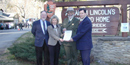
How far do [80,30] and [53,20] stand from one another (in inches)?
38.1

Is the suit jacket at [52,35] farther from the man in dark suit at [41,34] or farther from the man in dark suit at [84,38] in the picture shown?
the man in dark suit at [84,38]

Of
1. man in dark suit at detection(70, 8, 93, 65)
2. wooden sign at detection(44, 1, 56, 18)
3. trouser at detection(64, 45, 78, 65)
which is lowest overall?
trouser at detection(64, 45, 78, 65)

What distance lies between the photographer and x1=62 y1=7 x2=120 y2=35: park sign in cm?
716

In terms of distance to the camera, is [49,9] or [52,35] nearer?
[52,35]

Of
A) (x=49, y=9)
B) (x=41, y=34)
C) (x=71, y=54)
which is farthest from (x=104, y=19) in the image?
(x=41, y=34)

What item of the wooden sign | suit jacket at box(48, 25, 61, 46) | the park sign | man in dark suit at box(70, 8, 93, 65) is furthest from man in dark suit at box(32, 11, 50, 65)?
the park sign

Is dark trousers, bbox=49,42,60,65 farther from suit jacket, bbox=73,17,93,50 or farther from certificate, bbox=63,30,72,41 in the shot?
suit jacket, bbox=73,17,93,50

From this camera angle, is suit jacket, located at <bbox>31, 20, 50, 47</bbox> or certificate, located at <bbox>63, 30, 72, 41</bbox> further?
suit jacket, located at <bbox>31, 20, 50, 47</bbox>

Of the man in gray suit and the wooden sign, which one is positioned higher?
the wooden sign

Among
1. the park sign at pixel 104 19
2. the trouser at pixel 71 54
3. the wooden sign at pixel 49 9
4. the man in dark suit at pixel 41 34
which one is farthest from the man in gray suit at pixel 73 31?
the park sign at pixel 104 19

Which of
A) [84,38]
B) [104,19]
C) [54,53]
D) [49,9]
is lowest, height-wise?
[54,53]

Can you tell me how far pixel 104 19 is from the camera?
725 centimetres

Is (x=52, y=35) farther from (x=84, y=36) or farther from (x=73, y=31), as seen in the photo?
(x=84, y=36)

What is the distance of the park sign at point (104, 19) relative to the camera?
716 cm
